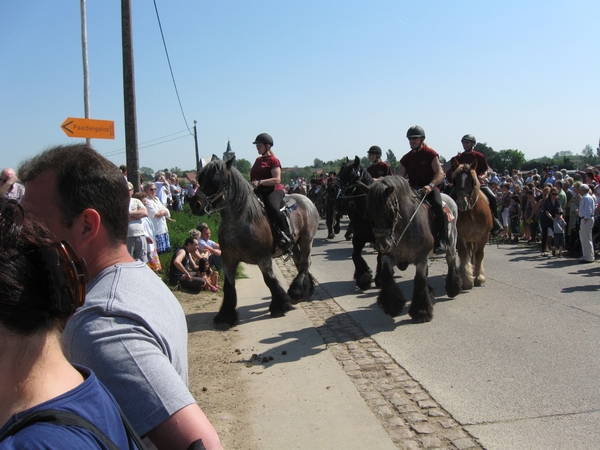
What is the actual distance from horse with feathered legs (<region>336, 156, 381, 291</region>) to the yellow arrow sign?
4339 mm

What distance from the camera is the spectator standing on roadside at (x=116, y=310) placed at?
1.54 m

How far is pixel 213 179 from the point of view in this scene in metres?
7.42

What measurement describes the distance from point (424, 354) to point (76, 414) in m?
5.51

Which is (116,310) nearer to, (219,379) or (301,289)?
(219,379)

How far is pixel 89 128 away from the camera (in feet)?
31.4

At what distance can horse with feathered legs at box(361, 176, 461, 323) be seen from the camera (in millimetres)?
7406

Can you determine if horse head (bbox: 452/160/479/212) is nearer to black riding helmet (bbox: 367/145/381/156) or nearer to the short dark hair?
black riding helmet (bbox: 367/145/381/156)

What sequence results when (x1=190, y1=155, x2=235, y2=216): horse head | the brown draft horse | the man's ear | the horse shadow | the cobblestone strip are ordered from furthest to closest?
the brown draft horse < the horse shadow < (x1=190, y1=155, x2=235, y2=216): horse head < the cobblestone strip < the man's ear

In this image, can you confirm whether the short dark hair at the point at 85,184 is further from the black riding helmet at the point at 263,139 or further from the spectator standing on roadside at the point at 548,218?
the spectator standing on roadside at the point at 548,218

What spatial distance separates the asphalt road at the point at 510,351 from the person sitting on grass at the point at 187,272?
2.40 m

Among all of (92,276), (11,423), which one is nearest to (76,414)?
(11,423)

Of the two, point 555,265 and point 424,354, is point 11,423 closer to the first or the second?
point 424,354

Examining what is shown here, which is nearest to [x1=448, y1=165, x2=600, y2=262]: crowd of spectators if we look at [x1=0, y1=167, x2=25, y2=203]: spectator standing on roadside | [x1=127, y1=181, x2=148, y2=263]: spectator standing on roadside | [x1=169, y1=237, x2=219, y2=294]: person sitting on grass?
[x1=169, y1=237, x2=219, y2=294]: person sitting on grass

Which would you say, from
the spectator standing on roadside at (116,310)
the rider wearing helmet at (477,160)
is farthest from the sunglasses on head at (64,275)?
the rider wearing helmet at (477,160)
